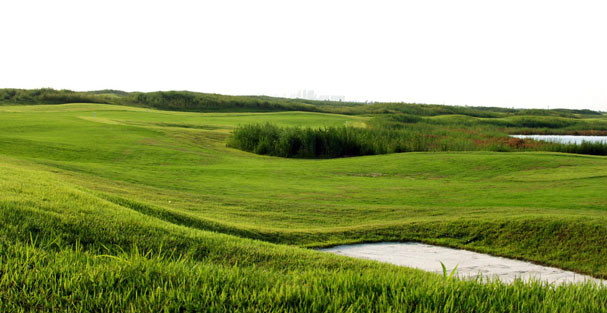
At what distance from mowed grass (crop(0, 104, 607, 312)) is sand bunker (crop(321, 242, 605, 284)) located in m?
0.40

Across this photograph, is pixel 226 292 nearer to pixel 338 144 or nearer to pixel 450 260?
pixel 450 260

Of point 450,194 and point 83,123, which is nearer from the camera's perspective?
point 450,194

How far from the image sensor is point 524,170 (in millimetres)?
21078

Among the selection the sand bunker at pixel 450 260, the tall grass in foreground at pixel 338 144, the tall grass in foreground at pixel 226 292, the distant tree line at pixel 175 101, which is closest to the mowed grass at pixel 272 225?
the tall grass in foreground at pixel 226 292

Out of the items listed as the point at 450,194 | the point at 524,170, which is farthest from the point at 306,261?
the point at 524,170

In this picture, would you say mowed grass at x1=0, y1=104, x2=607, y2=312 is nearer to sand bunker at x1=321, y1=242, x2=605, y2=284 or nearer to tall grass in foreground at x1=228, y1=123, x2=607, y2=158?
sand bunker at x1=321, y1=242, x2=605, y2=284

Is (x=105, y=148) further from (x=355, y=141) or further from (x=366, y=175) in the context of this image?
(x=355, y=141)

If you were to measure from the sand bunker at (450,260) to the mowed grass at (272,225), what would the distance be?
0.40m

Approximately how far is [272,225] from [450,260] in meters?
4.41

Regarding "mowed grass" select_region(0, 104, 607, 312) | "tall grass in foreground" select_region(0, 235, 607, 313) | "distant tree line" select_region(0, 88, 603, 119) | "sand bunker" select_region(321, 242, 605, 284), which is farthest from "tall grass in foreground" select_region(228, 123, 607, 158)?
"distant tree line" select_region(0, 88, 603, 119)

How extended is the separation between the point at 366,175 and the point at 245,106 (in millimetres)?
63467

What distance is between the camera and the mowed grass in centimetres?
281

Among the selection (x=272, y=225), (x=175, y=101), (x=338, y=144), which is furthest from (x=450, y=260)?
(x=175, y=101)

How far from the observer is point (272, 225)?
11023mm
